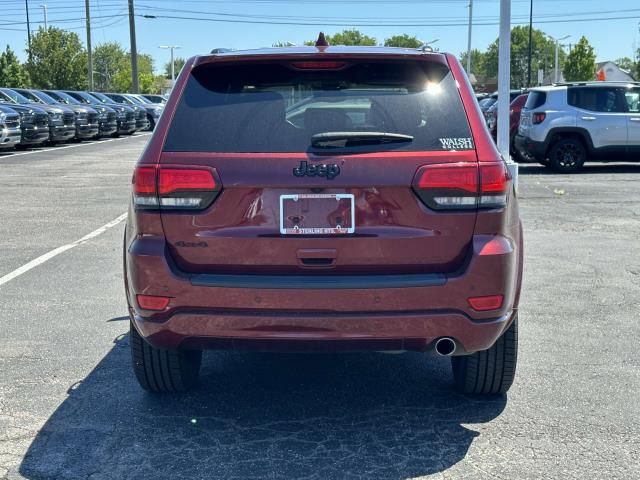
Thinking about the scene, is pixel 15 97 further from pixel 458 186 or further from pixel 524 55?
pixel 524 55

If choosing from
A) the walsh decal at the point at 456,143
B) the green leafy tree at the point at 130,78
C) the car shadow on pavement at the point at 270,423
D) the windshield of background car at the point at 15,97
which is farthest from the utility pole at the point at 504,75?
the green leafy tree at the point at 130,78

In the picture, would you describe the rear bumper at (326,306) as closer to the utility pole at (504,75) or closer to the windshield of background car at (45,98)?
the utility pole at (504,75)

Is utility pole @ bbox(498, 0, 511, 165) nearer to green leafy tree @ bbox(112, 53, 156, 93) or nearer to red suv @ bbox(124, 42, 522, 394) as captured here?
red suv @ bbox(124, 42, 522, 394)

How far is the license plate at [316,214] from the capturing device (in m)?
3.92

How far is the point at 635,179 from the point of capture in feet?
54.6

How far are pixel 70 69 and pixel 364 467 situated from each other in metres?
70.9

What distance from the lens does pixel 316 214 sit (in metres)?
3.92

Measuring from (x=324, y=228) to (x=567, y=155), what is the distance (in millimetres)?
15117

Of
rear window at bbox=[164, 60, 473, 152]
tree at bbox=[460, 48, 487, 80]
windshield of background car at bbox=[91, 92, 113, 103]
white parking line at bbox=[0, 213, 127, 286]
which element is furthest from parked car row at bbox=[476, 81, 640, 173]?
tree at bbox=[460, 48, 487, 80]

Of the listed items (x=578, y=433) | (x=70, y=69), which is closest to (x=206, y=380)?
(x=578, y=433)

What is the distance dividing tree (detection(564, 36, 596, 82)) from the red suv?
4185 inches

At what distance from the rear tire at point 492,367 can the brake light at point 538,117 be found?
544 inches

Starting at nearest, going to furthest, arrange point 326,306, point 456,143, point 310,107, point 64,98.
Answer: point 326,306 → point 456,143 → point 310,107 → point 64,98

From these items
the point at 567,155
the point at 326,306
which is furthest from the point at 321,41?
the point at 567,155
